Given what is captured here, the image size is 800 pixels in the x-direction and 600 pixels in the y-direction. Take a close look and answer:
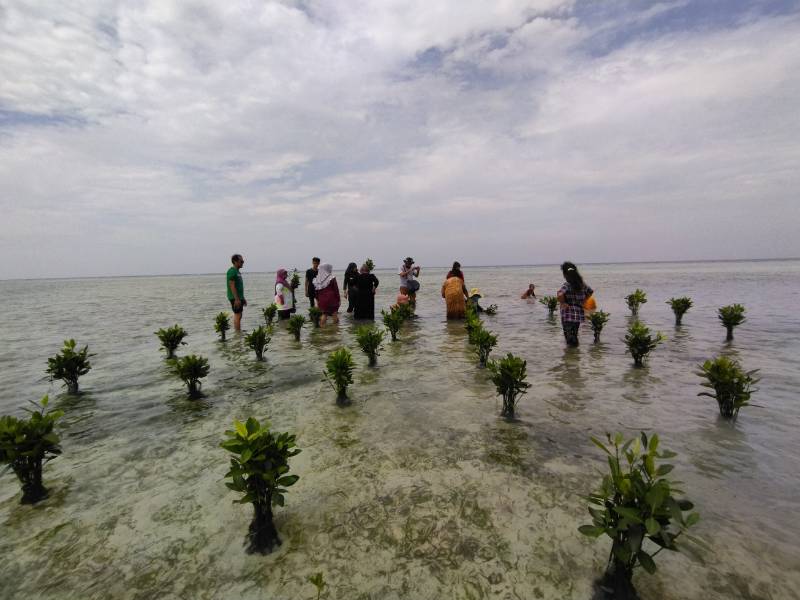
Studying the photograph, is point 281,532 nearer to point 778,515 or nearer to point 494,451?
point 494,451

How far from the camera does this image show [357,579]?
286cm

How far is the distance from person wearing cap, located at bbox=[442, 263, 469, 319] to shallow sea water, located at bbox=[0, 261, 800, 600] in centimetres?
707

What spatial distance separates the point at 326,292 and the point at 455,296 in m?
5.36

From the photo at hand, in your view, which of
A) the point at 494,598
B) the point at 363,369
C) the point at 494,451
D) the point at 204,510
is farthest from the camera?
the point at 363,369

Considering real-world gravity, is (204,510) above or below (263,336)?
below

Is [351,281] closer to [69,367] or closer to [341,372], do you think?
[341,372]

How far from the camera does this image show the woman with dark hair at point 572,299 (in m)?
9.87

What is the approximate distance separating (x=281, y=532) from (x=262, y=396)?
4.04m

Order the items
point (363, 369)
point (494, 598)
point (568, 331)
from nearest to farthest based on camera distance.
→ point (494, 598)
point (363, 369)
point (568, 331)

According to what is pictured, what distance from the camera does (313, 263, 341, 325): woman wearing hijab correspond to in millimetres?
14500

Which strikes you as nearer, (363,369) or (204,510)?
(204,510)

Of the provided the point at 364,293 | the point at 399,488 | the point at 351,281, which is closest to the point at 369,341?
the point at 399,488

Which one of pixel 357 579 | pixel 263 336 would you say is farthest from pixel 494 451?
pixel 263 336

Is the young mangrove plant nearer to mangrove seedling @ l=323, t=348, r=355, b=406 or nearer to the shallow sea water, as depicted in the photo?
the shallow sea water
